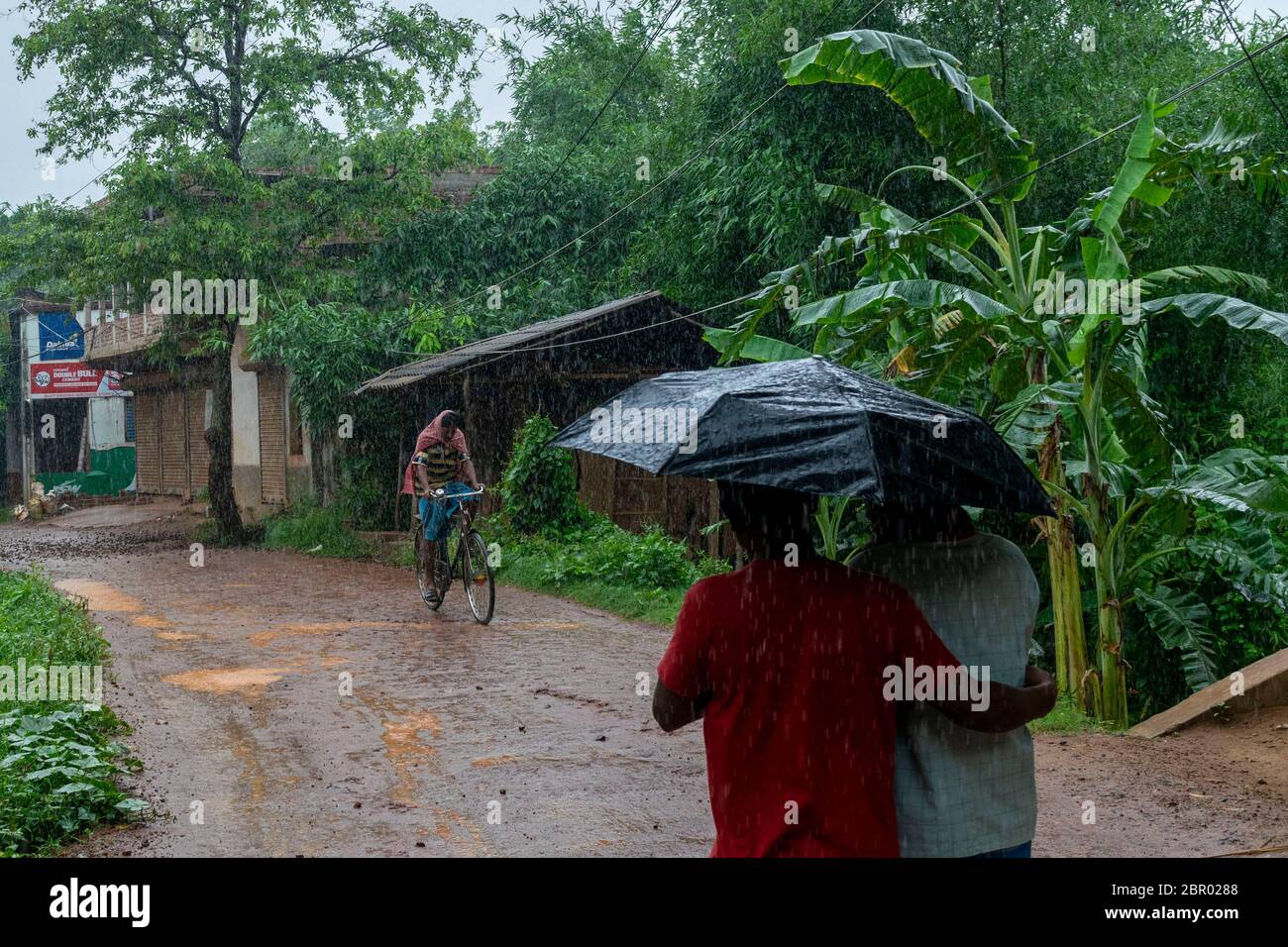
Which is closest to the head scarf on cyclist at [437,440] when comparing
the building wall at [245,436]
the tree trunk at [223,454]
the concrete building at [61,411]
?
the tree trunk at [223,454]

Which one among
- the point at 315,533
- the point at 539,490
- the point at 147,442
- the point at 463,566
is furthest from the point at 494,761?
the point at 147,442

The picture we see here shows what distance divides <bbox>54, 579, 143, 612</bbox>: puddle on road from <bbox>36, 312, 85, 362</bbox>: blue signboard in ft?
71.6

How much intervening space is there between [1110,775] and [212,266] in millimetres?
18702

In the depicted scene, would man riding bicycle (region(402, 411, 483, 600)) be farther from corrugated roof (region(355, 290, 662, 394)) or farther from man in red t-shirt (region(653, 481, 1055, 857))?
man in red t-shirt (region(653, 481, 1055, 857))

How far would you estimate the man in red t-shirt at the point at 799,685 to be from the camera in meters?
2.73

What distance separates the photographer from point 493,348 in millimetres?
19125

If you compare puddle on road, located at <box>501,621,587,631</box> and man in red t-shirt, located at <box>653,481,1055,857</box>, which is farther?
puddle on road, located at <box>501,621,587,631</box>

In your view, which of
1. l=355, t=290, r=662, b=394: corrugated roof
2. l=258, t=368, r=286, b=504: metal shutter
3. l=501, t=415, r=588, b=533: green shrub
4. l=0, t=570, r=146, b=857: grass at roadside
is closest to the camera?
l=0, t=570, r=146, b=857: grass at roadside

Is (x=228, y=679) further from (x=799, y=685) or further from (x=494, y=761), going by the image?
(x=799, y=685)

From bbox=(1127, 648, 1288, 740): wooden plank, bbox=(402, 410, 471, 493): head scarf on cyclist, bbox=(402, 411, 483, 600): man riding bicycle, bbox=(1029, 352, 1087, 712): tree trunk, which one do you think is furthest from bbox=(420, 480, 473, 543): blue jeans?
bbox=(1127, 648, 1288, 740): wooden plank

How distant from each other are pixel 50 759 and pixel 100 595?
9919mm

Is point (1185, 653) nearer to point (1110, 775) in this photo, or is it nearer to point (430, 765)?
point (1110, 775)

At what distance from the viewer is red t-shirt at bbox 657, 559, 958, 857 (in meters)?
2.73
